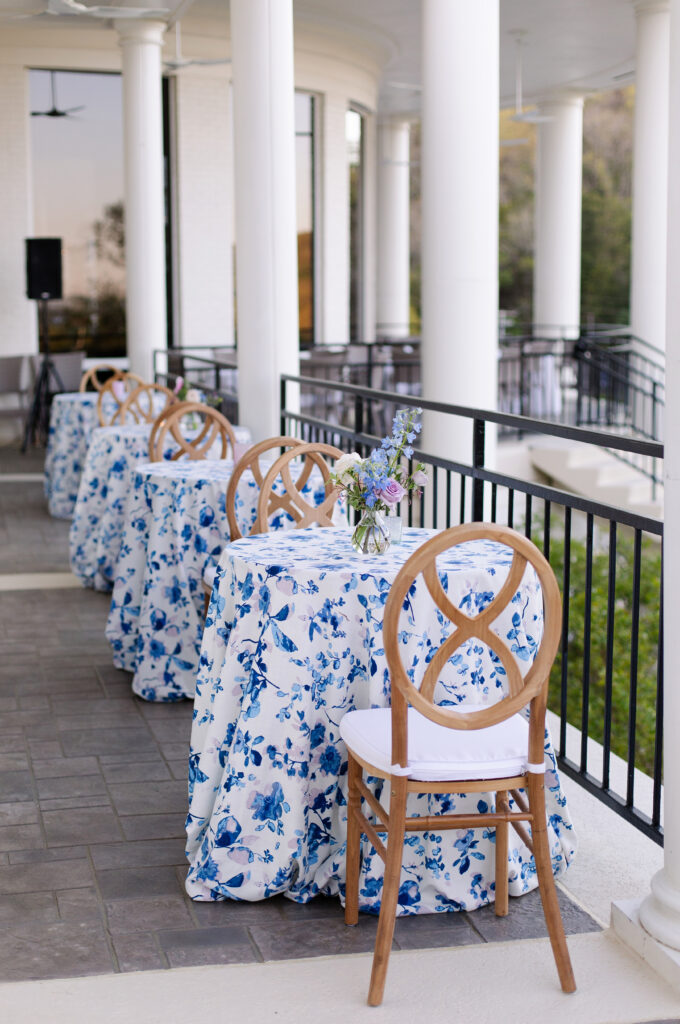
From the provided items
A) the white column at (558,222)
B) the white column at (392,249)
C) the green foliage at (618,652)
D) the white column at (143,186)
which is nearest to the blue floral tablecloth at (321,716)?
the green foliage at (618,652)

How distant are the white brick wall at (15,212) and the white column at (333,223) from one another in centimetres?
311

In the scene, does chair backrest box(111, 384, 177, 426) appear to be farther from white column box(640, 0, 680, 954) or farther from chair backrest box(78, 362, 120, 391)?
white column box(640, 0, 680, 954)

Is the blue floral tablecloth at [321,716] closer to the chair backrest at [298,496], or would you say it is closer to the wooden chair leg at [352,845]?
the wooden chair leg at [352,845]

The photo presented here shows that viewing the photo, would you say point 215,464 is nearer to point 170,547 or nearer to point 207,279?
point 170,547

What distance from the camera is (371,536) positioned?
2941 millimetres

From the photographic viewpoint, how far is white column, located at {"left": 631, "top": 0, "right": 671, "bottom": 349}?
1085 centimetres

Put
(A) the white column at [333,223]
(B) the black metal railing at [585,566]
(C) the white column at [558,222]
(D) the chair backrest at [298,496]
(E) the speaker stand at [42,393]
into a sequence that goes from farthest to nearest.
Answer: (C) the white column at [558,222] → (A) the white column at [333,223] → (E) the speaker stand at [42,393] → (D) the chair backrest at [298,496] → (B) the black metal railing at [585,566]

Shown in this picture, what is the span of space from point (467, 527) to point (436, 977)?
3.07ft

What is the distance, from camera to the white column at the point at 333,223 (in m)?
13.3

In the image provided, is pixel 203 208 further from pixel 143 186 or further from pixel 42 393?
pixel 143 186

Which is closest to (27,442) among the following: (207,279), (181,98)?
(207,279)

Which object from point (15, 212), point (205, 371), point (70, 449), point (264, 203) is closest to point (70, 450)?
point (70, 449)

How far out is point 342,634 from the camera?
275 cm

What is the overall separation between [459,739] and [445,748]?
6 centimetres
